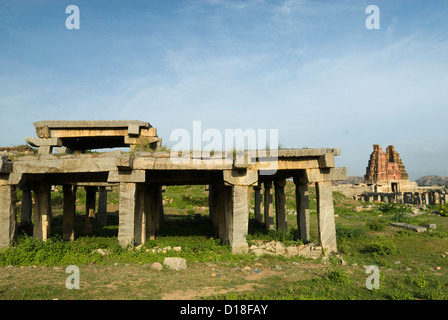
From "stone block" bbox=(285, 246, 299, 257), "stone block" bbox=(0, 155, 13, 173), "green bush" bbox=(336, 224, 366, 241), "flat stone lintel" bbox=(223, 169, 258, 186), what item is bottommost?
"green bush" bbox=(336, 224, 366, 241)

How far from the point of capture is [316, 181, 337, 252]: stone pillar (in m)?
10.5

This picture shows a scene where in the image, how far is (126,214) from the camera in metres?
10.2

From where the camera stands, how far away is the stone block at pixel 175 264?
871 cm

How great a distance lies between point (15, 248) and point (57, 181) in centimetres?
340

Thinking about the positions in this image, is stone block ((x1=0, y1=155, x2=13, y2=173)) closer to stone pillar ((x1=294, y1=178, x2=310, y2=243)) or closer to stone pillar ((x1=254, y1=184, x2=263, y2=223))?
stone pillar ((x1=294, y1=178, x2=310, y2=243))

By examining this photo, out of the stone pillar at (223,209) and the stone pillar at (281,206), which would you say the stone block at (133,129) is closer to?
the stone pillar at (223,209)

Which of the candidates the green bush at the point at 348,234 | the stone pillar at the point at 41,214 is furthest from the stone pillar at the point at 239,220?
the stone pillar at the point at 41,214

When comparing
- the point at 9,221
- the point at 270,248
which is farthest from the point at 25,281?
the point at 270,248

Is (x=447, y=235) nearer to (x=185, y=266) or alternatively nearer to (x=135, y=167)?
(x=185, y=266)

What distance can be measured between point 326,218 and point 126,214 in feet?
23.3

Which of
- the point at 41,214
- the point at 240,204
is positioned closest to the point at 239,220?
the point at 240,204

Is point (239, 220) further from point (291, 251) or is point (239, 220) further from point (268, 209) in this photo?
point (268, 209)

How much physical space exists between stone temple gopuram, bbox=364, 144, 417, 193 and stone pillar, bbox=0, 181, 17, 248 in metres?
57.6

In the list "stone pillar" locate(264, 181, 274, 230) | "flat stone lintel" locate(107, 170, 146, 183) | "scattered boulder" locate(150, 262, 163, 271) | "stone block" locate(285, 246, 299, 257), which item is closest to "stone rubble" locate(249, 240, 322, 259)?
"stone block" locate(285, 246, 299, 257)
